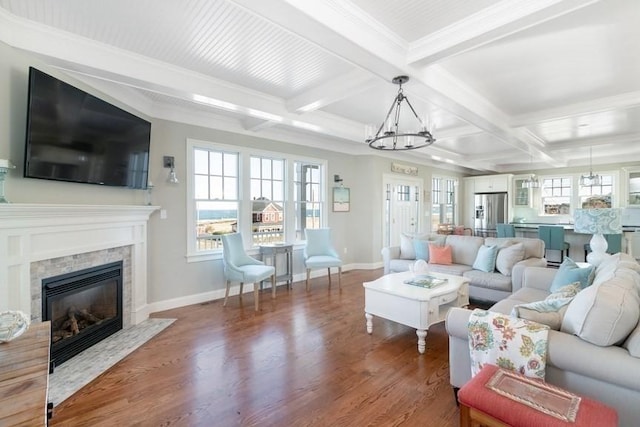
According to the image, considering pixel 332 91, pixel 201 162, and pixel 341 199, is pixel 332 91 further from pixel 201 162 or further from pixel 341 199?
pixel 341 199

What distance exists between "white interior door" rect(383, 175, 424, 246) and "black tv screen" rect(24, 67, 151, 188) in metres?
4.85

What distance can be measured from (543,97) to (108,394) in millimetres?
5308

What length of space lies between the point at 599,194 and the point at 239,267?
29.5 ft

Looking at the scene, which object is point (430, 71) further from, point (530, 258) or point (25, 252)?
point (25, 252)

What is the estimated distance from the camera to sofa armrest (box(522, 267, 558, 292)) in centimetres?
313

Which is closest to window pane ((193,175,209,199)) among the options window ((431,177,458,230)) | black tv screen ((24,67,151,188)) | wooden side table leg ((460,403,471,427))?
black tv screen ((24,67,151,188))

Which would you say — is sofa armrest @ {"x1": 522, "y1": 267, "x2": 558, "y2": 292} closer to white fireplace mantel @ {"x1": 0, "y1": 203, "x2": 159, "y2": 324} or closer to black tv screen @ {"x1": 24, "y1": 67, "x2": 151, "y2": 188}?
white fireplace mantel @ {"x1": 0, "y1": 203, "x2": 159, "y2": 324}

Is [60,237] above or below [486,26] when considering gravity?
below

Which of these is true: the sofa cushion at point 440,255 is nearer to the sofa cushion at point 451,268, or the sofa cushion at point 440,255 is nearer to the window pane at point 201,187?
the sofa cushion at point 451,268

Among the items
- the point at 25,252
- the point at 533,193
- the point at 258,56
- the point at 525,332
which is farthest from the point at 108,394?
the point at 533,193

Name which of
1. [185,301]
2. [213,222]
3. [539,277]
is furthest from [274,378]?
[539,277]

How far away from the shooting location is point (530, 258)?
4051 millimetres

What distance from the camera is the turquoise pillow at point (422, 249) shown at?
15.6 feet

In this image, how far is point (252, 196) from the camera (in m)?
4.86
